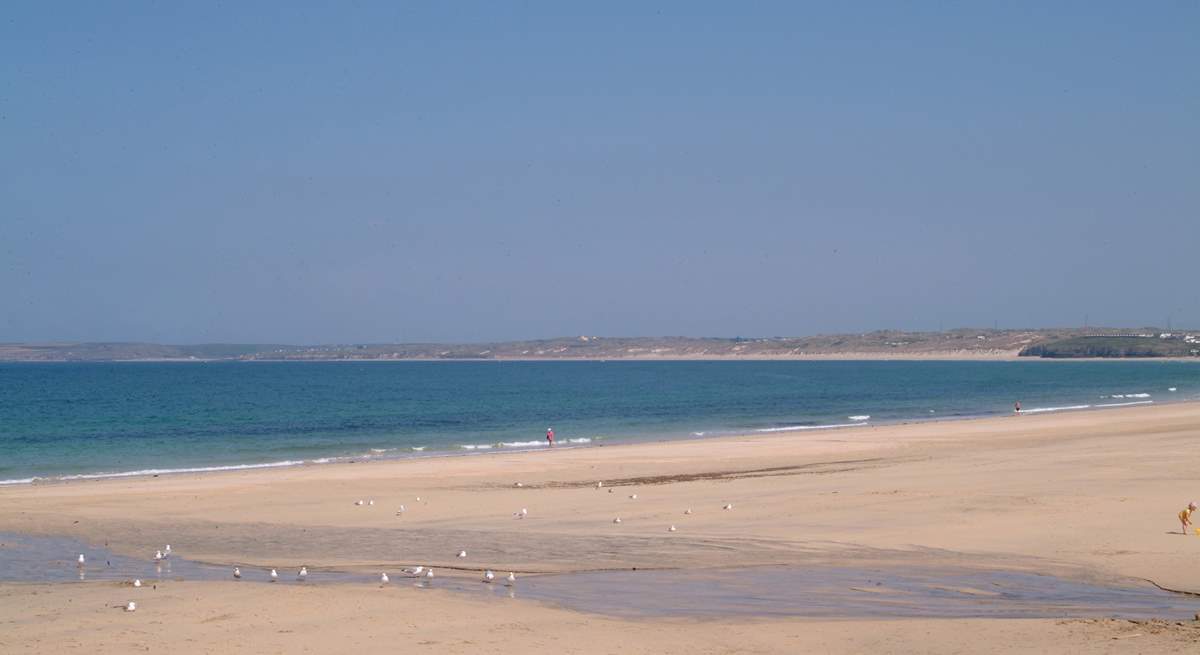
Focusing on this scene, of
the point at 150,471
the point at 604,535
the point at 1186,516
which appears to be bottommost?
the point at 150,471

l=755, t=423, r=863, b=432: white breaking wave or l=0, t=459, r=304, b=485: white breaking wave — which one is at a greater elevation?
l=0, t=459, r=304, b=485: white breaking wave

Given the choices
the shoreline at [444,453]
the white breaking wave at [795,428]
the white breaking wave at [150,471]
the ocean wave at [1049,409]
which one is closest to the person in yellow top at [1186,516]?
the shoreline at [444,453]

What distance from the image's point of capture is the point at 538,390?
89562 mm

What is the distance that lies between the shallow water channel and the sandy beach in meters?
0.40

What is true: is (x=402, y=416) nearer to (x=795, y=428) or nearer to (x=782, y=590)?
(x=795, y=428)

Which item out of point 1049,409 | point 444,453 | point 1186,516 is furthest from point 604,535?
point 1049,409

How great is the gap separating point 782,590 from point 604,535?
4832 mm

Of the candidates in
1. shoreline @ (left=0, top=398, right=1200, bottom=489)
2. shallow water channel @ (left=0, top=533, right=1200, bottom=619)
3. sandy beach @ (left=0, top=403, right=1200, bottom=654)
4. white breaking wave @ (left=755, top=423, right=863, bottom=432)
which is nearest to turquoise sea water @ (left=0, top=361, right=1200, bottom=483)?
white breaking wave @ (left=755, top=423, right=863, bottom=432)

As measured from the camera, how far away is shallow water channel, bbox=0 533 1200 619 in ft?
37.9

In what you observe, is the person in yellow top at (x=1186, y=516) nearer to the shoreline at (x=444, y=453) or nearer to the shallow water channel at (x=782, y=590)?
the shallow water channel at (x=782, y=590)

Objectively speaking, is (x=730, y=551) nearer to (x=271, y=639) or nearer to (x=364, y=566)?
(x=364, y=566)

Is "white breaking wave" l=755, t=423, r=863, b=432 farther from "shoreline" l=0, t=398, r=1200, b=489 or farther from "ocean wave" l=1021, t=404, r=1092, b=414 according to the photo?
"ocean wave" l=1021, t=404, r=1092, b=414

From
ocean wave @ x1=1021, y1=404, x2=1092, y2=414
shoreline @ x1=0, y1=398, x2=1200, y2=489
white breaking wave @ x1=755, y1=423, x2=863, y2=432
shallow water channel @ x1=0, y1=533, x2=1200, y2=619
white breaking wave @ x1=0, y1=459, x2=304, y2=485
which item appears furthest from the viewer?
ocean wave @ x1=1021, y1=404, x2=1092, y2=414

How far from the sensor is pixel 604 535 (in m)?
17.1
